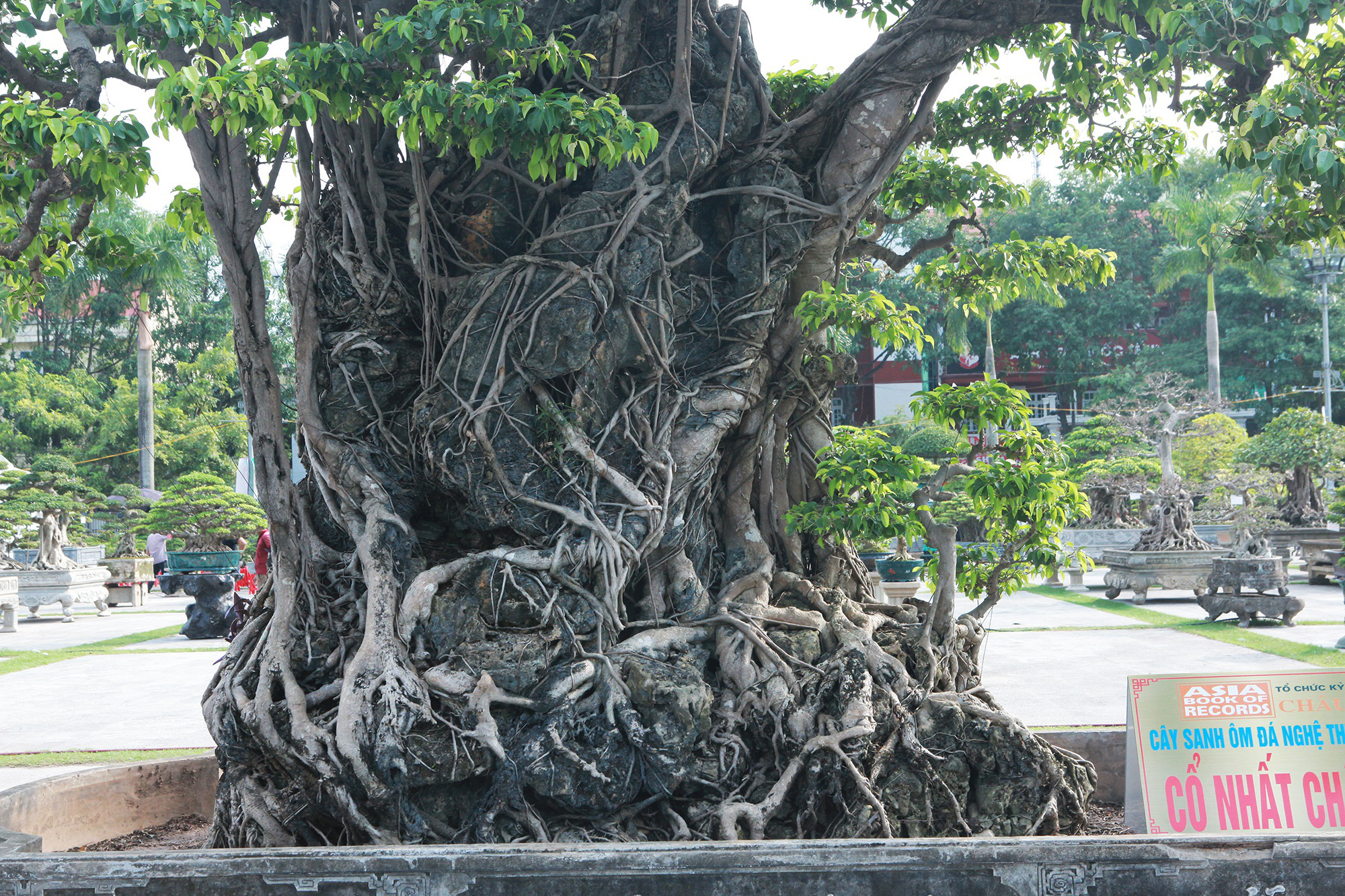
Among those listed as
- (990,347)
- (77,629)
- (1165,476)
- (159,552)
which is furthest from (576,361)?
(990,347)

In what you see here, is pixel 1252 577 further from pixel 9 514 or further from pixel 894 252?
pixel 9 514

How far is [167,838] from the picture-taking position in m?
4.87

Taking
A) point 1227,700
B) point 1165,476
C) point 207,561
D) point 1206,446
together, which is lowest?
point 207,561

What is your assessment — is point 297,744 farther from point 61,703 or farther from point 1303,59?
point 61,703

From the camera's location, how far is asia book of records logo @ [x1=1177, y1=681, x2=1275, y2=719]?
3832 millimetres

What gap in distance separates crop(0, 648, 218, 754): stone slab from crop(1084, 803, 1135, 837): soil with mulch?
5.99m

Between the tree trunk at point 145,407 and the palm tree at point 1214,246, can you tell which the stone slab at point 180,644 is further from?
the palm tree at point 1214,246

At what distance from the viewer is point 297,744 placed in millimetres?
4090

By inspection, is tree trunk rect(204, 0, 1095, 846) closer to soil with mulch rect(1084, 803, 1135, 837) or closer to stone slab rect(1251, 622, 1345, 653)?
soil with mulch rect(1084, 803, 1135, 837)

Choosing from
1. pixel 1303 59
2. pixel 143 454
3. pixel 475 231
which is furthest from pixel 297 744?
pixel 143 454

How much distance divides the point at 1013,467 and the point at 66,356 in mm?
37243

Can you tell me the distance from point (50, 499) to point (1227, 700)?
65.0 feet

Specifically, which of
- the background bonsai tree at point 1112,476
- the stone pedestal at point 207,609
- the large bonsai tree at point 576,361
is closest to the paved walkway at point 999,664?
the stone pedestal at point 207,609

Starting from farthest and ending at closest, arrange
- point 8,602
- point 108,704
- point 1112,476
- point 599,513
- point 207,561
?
point 1112,476
point 207,561
point 8,602
point 108,704
point 599,513
